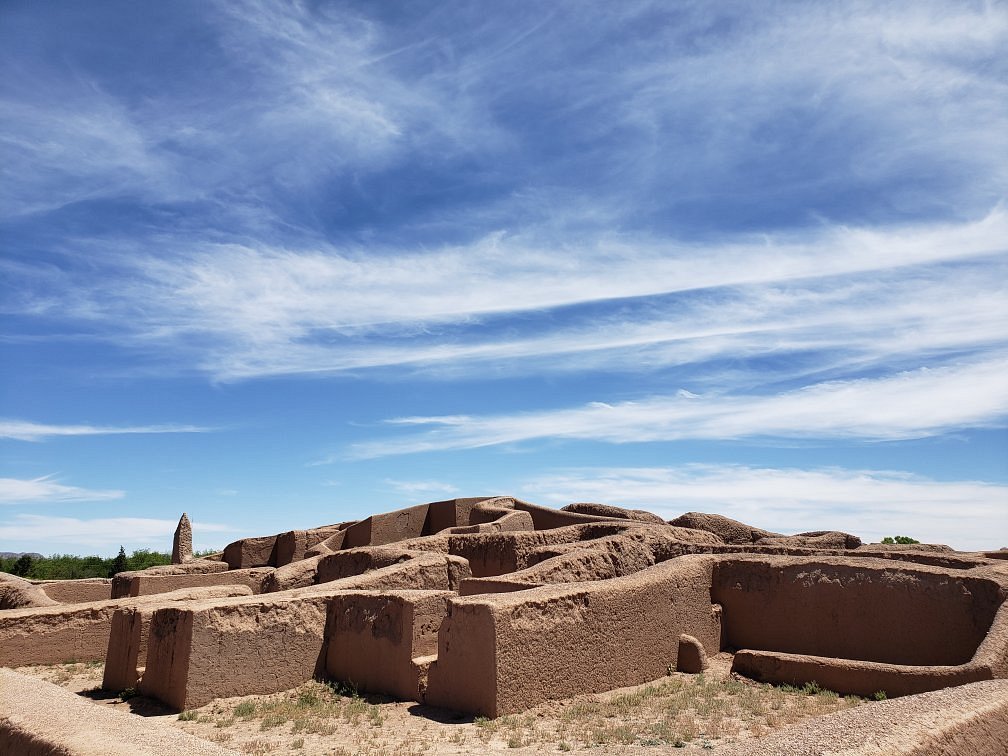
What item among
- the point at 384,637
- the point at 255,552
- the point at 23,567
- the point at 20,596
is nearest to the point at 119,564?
the point at 23,567

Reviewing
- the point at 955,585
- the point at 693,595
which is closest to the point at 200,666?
the point at 693,595

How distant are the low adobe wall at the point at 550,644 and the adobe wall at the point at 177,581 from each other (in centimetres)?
849

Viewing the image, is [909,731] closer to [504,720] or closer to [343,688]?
[504,720]

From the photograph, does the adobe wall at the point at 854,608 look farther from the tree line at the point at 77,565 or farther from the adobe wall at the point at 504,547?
the tree line at the point at 77,565

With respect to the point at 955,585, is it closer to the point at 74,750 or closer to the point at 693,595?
the point at 693,595

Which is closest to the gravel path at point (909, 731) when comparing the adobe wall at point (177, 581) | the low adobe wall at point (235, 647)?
the low adobe wall at point (235, 647)

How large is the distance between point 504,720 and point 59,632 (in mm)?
7167

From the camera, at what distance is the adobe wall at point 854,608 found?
30.2ft

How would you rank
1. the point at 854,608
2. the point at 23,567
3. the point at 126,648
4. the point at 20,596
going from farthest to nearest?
the point at 23,567, the point at 20,596, the point at 854,608, the point at 126,648

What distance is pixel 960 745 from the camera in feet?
15.9

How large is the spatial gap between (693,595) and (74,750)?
309 inches

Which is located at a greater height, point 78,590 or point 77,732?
point 78,590

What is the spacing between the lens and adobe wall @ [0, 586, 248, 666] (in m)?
10.5

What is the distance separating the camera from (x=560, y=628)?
8188 millimetres
